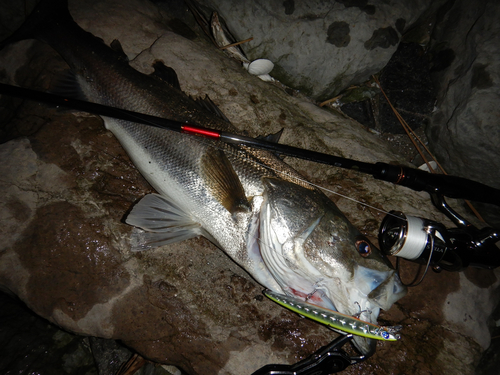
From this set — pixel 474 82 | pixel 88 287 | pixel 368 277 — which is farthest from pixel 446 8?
pixel 88 287

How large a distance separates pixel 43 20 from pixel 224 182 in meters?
2.82

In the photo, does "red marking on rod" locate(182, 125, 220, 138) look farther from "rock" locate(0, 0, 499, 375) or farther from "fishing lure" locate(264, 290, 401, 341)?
"fishing lure" locate(264, 290, 401, 341)

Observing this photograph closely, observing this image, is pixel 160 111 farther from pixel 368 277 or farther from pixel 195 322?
pixel 368 277

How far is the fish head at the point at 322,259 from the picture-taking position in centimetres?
206

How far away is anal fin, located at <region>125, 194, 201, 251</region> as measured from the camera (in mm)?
2490

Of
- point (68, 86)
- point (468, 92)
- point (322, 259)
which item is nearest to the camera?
point (322, 259)

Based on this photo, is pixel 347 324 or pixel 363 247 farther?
pixel 363 247

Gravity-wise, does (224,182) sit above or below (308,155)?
below

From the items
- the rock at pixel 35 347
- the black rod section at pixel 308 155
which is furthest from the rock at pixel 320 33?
the rock at pixel 35 347

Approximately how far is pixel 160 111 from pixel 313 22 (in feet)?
8.89

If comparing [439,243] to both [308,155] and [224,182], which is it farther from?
[224,182]

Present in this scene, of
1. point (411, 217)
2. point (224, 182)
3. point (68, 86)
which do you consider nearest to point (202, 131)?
point (224, 182)

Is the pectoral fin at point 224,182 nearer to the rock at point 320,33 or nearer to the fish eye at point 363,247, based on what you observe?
the fish eye at point 363,247

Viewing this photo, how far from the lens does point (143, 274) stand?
2.54 metres
